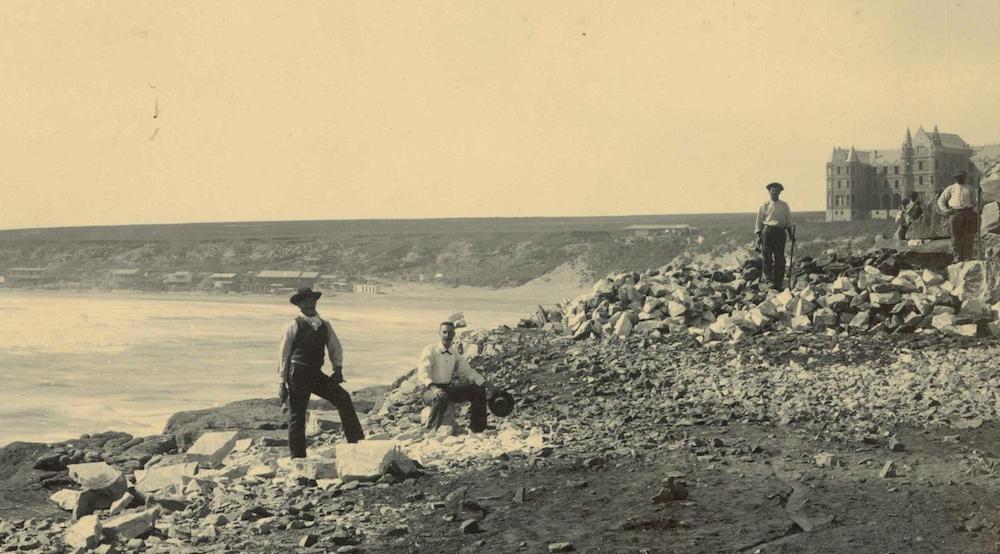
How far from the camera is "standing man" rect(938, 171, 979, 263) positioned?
54.2 feet

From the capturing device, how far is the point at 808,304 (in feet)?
50.1

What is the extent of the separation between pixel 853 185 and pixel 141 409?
81.8 meters

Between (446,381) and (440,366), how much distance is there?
0.67ft

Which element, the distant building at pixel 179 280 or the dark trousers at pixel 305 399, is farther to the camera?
the distant building at pixel 179 280

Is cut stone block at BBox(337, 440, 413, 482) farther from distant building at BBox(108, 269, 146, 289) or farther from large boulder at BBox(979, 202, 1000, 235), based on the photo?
distant building at BBox(108, 269, 146, 289)

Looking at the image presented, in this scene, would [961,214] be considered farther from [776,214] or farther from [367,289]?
[367,289]

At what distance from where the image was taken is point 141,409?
21.4 meters

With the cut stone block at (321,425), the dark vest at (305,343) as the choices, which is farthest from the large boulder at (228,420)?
the dark vest at (305,343)

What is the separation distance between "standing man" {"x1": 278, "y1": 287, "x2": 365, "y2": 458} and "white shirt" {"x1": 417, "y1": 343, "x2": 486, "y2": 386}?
0.91m

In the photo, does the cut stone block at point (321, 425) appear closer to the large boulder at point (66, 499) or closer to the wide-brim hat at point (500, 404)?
the wide-brim hat at point (500, 404)

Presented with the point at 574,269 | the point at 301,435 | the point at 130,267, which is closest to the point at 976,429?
the point at 301,435

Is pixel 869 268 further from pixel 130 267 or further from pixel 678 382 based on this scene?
pixel 130 267

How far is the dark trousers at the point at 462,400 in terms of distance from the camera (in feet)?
35.8

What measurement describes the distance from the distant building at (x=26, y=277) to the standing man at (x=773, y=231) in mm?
85756
